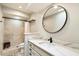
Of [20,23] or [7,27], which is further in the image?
[20,23]

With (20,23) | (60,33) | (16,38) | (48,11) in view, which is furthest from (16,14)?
(60,33)

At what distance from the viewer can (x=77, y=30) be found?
3.65 feet

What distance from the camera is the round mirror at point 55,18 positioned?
139 centimetres

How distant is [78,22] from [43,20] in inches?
42.0

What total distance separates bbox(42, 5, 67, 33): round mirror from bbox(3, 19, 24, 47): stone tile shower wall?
742 millimetres

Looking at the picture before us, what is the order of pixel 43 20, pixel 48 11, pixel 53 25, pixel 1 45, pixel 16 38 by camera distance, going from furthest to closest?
pixel 43 20 < pixel 48 11 < pixel 53 25 < pixel 16 38 < pixel 1 45

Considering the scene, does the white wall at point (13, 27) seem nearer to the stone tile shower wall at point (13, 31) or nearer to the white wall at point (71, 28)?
the stone tile shower wall at point (13, 31)

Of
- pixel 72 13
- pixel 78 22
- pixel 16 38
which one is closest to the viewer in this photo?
pixel 78 22

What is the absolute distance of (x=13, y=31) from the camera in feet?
4.83

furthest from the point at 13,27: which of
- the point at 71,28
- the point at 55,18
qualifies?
the point at 71,28

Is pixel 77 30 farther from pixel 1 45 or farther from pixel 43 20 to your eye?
pixel 1 45

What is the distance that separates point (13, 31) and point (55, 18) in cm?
104

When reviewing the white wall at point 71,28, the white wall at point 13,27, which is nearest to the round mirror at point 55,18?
the white wall at point 71,28

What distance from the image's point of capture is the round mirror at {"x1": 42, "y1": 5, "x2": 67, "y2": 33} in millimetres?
1393
